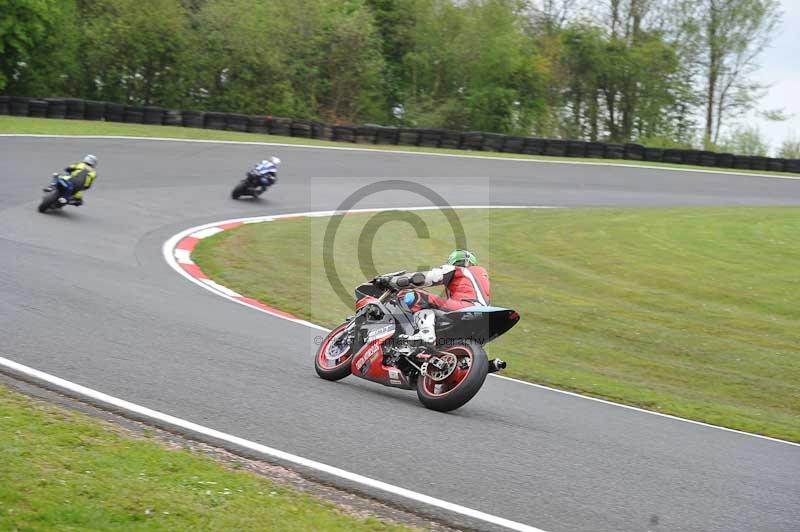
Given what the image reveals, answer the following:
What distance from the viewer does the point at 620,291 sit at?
14328mm

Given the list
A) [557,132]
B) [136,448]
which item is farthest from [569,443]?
[557,132]

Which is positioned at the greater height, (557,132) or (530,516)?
(557,132)

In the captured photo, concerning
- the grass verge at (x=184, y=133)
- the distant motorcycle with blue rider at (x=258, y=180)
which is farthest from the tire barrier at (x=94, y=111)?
the distant motorcycle with blue rider at (x=258, y=180)

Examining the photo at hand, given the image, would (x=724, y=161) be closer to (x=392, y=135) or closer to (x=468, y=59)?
(x=392, y=135)

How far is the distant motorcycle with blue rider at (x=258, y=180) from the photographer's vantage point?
2097 centimetres

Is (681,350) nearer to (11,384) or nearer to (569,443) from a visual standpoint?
(569,443)

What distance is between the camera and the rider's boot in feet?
25.1

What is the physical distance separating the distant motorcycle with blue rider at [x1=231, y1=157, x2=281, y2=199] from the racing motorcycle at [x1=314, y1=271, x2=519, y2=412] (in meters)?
12.9

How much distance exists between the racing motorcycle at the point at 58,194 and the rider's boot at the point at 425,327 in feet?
34.8

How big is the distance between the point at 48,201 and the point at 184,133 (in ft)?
45.7

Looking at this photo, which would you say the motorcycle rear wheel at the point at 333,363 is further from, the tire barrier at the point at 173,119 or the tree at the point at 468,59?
the tree at the point at 468,59

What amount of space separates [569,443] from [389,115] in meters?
43.6

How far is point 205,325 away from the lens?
9.80 m

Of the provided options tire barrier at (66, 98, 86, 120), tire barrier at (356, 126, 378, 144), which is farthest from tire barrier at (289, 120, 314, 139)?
tire barrier at (66, 98, 86, 120)
